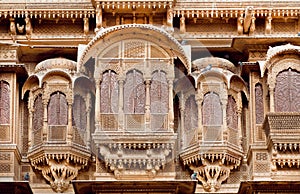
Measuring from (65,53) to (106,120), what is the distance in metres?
1.48

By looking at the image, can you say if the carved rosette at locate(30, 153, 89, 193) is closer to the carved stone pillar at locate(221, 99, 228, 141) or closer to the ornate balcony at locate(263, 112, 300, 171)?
the carved stone pillar at locate(221, 99, 228, 141)

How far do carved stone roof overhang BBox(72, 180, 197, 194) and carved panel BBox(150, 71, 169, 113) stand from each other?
1.24 metres

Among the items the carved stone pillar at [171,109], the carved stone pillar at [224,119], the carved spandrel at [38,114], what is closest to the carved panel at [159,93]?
the carved stone pillar at [171,109]

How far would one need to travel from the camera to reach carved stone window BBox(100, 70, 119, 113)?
790 inches

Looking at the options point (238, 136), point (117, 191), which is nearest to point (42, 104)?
point (117, 191)

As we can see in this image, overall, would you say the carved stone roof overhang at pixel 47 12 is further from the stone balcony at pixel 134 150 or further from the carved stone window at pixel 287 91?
the carved stone window at pixel 287 91

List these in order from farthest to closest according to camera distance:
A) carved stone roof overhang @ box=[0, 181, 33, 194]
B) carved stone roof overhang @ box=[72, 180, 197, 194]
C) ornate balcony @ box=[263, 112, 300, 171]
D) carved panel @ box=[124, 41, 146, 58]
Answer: carved panel @ box=[124, 41, 146, 58], ornate balcony @ box=[263, 112, 300, 171], carved stone roof overhang @ box=[72, 180, 197, 194], carved stone roof overhang @ box=[0, 181, 33, 194]

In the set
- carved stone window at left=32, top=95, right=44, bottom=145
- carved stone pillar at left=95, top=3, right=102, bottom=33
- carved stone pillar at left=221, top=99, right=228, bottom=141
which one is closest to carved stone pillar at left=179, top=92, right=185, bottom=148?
carved stone pillar at left=221, top=99, right=228, bottom=141

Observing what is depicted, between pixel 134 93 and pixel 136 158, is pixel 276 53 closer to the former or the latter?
pixel 134 93

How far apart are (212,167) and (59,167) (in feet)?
7.93

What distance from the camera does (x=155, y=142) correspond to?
1978cm

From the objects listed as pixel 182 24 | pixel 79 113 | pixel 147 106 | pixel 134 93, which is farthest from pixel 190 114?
pixel 79 113

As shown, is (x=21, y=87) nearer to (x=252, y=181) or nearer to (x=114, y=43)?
(x=114, y=43)

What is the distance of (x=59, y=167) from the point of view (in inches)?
782
